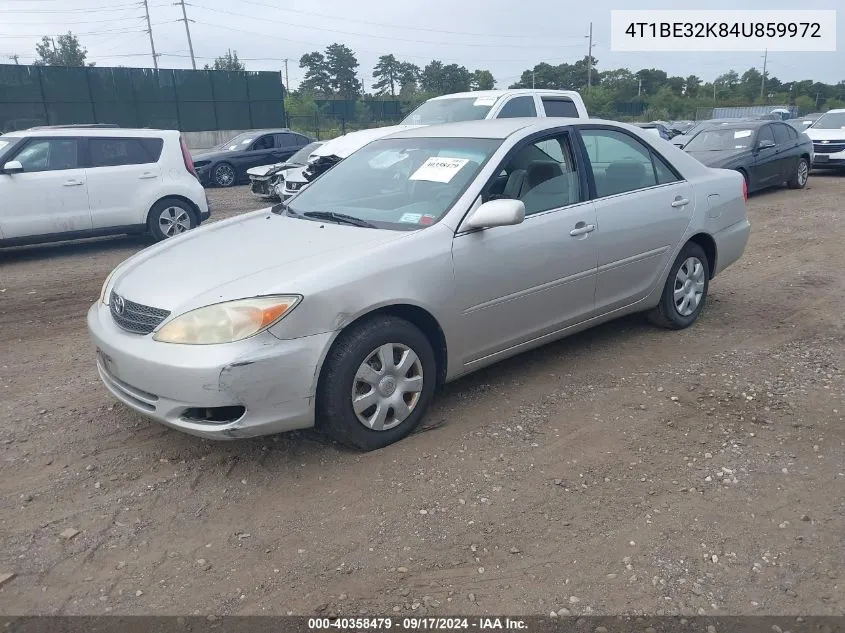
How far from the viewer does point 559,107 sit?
10.0 meters

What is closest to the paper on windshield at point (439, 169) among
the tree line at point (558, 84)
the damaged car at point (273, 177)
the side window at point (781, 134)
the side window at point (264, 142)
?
the damaged car at point (273, 177)

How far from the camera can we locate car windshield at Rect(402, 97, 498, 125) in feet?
31.3

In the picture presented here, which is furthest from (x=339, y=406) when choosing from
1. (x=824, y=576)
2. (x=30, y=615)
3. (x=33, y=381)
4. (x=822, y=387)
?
(x=822, y=387)

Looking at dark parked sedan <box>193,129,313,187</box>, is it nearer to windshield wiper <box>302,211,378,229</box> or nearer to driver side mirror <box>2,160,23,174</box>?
driver side mirror <box>2,160,23,174</box>

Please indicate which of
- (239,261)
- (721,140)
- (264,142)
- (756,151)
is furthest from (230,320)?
(264,142)

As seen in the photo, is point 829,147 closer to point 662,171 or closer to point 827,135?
point 827,135

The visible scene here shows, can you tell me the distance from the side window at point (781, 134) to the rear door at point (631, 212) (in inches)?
392

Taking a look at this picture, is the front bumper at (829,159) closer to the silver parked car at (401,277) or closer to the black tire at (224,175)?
the silver parked car at (401,277)

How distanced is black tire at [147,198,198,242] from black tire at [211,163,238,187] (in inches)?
339

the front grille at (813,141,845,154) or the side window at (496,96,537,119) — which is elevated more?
the side window at (496,96,537,119)

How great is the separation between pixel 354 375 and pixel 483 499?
2.78 feet

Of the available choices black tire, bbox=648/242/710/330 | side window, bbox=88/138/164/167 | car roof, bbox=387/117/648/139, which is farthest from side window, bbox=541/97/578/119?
side window, bbox=88/138/164/167

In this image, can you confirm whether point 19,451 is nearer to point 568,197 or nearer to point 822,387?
point 568,197

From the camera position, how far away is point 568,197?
14.5 feet
